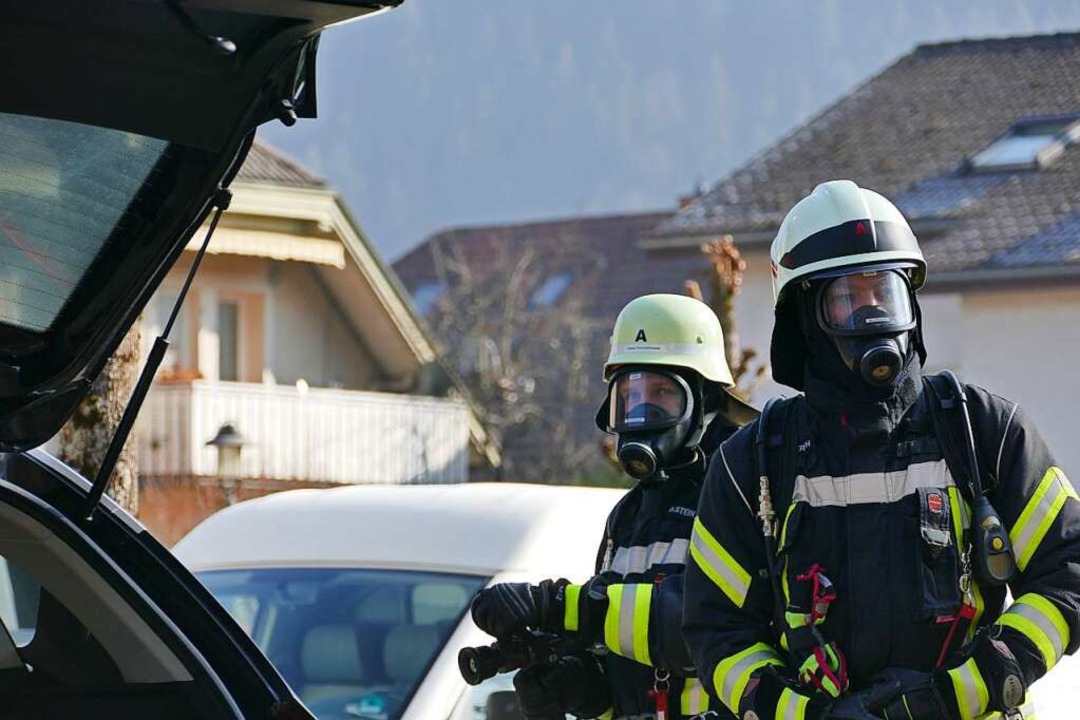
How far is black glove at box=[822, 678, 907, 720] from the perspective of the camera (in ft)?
13.0

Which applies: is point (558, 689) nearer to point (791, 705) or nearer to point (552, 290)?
point (791, 705)

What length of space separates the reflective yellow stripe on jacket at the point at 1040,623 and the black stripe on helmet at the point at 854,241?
765 mm

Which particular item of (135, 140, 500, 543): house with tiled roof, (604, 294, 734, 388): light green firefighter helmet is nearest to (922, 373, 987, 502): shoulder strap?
(604, 294, 734, 388): light green firefighter helmet

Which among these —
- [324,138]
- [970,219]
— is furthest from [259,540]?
[324,138]

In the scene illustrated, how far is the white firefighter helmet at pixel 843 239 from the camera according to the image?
4234 mm

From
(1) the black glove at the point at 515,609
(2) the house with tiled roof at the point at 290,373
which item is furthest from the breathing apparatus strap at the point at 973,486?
(2) the house with tiled roof at the point at 290,373

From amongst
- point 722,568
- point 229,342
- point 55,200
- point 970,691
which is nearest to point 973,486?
point 970,691

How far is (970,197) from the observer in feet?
92.4

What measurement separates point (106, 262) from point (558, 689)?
1904 mm

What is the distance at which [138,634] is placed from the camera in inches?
159

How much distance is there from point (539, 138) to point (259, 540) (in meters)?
144

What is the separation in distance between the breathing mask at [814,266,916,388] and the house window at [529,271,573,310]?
39.6 m

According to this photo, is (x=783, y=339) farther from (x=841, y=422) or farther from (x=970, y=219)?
(x=970, y=219)

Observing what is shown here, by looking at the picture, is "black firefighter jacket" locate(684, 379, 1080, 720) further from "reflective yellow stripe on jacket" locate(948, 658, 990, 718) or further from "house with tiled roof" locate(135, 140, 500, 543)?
"house with tiled roof" locate(135, 140, 500, 543)
